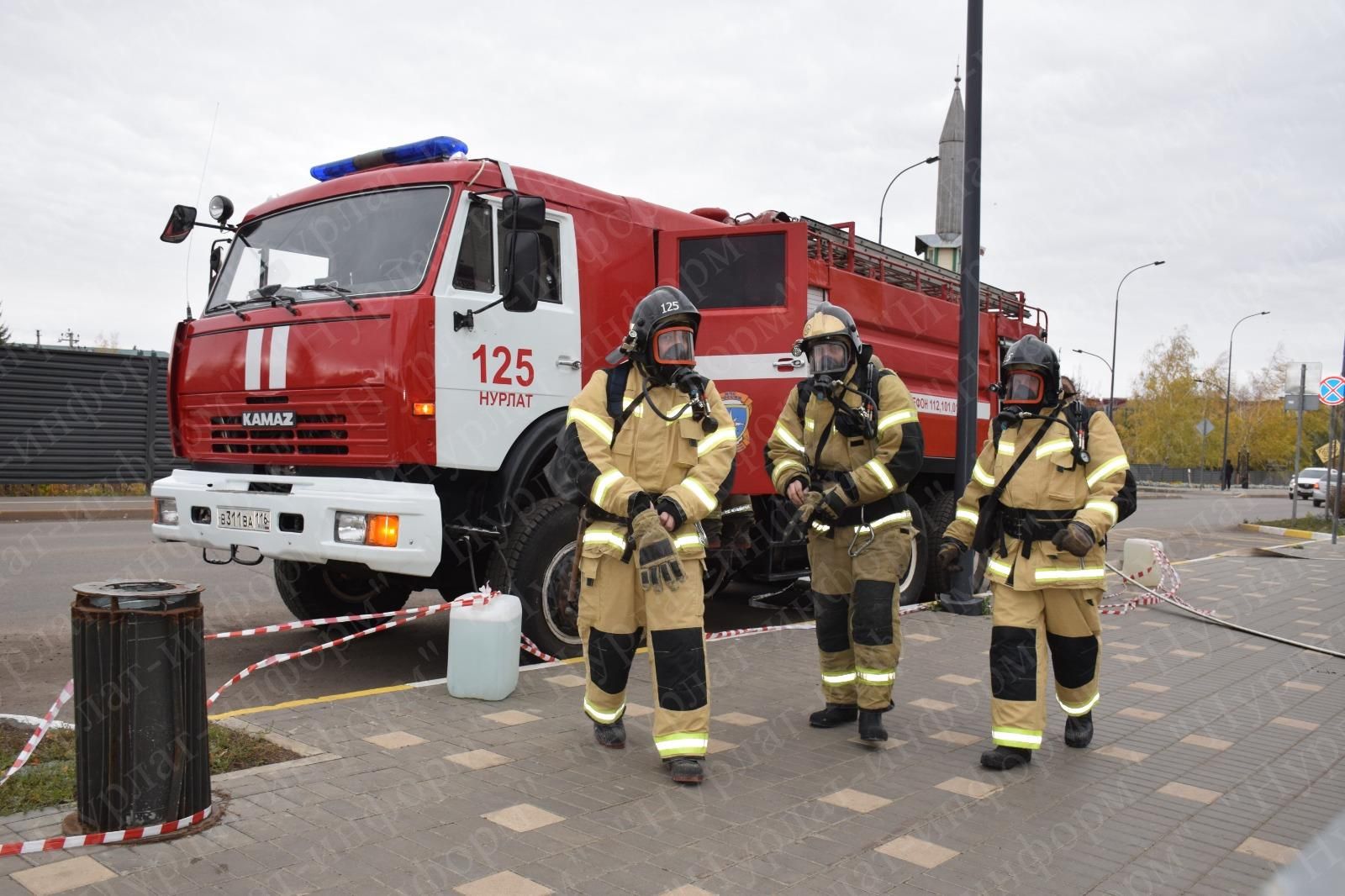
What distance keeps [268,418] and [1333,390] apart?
18.6m

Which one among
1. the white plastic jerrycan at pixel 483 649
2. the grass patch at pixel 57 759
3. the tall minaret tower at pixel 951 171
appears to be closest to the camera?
the grass patch at pixel 57 759

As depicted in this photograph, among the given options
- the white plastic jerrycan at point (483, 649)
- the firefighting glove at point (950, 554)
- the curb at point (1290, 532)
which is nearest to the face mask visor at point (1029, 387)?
the firefighting glove at point (950, 554)

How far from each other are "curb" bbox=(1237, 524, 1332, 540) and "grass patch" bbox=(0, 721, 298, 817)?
20250mm

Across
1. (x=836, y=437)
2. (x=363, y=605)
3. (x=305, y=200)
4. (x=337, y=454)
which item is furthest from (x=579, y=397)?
(x=363, y=605)

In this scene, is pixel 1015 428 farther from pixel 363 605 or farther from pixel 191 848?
pixel 363 605

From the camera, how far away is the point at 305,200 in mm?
6559

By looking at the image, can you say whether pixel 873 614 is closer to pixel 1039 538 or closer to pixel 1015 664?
pixel 1015 664

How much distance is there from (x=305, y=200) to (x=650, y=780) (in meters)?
4.18

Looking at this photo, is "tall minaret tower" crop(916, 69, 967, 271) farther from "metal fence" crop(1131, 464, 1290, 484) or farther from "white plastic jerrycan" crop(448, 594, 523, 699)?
"metal fence" crop(1131, 464, 1290, 484)

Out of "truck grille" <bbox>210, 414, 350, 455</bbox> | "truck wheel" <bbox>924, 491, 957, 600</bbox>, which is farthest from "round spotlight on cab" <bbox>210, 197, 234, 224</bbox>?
"truck wheel" <bbox>924, 491, 957, 600</bbox>

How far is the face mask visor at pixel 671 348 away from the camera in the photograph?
14.9 feet

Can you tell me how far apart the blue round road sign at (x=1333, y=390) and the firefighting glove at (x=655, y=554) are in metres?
18.0

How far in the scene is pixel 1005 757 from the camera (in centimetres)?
460

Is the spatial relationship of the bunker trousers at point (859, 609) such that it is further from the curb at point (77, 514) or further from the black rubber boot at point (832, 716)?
the curb at point (77, 514)
